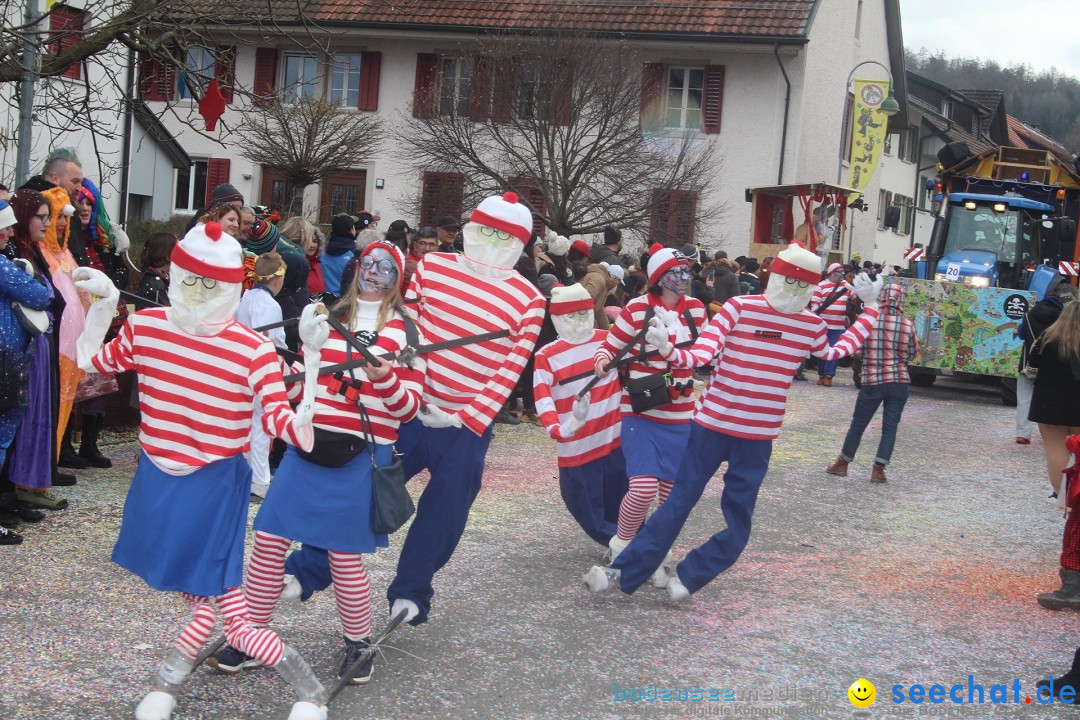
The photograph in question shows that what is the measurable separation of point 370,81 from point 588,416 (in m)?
24.4

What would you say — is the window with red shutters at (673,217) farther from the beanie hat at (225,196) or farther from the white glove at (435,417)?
the white glove at (435,417)

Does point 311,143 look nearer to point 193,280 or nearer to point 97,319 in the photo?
point 97,319

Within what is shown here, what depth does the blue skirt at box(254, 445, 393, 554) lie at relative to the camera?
182 inches

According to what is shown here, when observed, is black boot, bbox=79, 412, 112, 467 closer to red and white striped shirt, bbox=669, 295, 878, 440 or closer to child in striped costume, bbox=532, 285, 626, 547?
child in striped costume, bbox=532, 285, 626, 547

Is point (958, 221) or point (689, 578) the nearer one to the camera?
point (689, 578)

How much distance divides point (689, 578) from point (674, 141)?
22.0 meters

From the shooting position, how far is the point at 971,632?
6.18m

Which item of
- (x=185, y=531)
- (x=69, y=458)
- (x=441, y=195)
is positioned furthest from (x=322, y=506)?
(x=441, y=195)

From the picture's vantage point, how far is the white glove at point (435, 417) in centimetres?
507

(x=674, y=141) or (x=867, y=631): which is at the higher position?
(x=674, y=141)

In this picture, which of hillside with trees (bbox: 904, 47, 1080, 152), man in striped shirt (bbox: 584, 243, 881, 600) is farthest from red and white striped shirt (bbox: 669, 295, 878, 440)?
hillside with trees (bbox: 904, 47, 1080, 152)

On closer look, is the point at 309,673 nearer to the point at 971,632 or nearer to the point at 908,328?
the point at 971,632

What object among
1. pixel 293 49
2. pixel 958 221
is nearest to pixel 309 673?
pixel 958 221

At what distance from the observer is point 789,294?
247 inches
